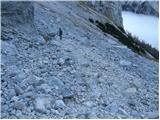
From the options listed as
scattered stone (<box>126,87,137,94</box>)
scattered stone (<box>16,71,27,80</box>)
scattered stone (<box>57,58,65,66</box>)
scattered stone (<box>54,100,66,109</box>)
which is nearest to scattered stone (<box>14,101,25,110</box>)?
scattered stone (<box>54,100,66,109</box>)

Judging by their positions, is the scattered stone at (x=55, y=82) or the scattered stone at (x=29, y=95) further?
the scattered stone at (x=55, y=82)

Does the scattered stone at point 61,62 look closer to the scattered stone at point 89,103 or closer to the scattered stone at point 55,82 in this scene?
the scattered stone at point 55,82

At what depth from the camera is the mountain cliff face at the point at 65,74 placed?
34.4 ft

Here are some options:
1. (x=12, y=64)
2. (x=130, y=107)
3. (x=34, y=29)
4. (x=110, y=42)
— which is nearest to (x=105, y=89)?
(x=130, y=107)

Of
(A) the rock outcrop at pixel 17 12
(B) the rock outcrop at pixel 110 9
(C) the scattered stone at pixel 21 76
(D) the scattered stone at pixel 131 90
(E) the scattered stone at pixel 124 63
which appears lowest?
(B) the rock outcrop at pixel 110 9

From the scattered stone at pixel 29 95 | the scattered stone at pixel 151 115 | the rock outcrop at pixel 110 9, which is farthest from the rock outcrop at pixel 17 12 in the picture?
the rock outcrop at pixel 110 9

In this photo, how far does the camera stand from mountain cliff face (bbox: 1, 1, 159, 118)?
10.5 meters

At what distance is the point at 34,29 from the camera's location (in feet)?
49.9

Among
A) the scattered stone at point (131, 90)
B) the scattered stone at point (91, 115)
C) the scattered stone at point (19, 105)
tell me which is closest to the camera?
the scattered stone at point (19, 105)

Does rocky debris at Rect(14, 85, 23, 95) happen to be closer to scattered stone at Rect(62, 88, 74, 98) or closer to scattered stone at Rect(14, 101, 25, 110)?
scattered stone at Rect(14, 101, 25, 110)

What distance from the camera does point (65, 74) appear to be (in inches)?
480

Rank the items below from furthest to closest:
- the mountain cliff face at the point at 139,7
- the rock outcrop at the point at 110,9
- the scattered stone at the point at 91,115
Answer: the mountain cliff face at the point at 139,7 < the rock outcrop at the point at 110,9 < the scattered stone at the point at 91,115

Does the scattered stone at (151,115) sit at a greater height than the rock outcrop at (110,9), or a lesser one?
greater

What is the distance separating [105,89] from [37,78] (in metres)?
1.80
